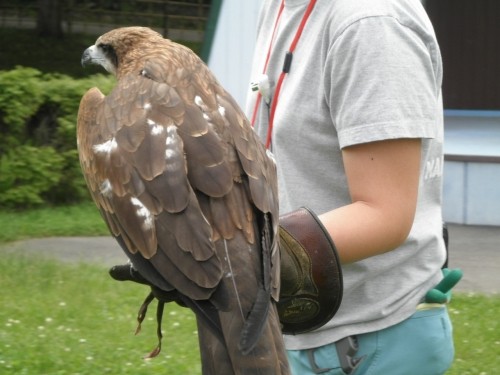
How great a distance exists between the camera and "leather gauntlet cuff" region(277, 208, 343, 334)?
2488 millimetres

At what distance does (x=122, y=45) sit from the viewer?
122 inches

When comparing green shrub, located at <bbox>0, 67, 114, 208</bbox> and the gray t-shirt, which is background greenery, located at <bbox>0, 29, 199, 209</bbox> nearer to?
green shrub, located at <bbox>0, 67, 114, 208</bbox>

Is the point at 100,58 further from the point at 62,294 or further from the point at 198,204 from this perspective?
the point at 62,294

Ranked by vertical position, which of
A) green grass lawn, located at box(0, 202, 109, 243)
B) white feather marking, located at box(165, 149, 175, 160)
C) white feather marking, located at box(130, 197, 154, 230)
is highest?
white feather marking, located at box(165, 149, 175, 160)

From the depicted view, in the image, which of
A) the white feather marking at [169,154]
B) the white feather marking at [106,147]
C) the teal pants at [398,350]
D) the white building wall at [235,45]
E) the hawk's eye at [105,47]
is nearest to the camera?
the white feather marking at [169,154]

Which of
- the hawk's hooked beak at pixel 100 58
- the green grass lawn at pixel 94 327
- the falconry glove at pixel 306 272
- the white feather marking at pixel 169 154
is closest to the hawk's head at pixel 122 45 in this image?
the hawk's hooked beak at pixel 100 58

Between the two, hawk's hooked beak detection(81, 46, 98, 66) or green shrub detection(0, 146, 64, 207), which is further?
green shrub detection(0, 146, 64, 207)

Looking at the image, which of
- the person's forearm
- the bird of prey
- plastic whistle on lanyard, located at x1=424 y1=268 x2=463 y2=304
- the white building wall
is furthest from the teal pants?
the white building wall

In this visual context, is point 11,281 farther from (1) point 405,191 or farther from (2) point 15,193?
(1) point 405,191

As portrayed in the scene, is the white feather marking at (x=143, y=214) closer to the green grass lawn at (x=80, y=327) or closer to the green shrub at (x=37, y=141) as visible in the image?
the green grass lawn at (x=80, y=327)

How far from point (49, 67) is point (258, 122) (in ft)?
62.2

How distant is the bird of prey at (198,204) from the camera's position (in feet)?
7.39

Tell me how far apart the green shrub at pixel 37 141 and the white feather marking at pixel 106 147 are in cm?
811

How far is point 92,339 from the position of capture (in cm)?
634
